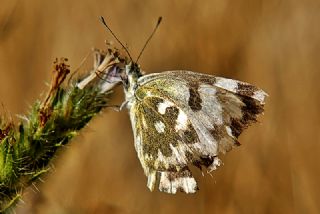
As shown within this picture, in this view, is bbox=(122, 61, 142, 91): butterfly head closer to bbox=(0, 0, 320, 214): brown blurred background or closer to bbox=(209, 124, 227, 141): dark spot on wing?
bbox=(209, 124, 227, 141): dark spot on wing

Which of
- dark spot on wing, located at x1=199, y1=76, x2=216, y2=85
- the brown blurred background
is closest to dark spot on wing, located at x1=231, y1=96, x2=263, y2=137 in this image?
dark spot on wing, located at x1=199, y1=76, x2=216, y2=85

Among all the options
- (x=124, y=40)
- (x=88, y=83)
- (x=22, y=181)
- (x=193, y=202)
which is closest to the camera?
(x=22, y=181)

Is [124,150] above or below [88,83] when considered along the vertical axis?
above

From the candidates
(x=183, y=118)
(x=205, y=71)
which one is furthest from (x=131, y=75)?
(x=205, y=71)

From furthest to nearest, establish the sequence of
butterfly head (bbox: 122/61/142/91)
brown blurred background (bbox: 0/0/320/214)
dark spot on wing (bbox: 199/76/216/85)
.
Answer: brown blurred background (bbox: 0/0/320/214) → butterfly head (bbox: 122/61/142/91) → dark spot on wing (bbox: 199/76/216/85)

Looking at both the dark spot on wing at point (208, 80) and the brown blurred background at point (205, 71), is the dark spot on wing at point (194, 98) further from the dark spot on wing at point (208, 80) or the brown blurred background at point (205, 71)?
the brown blurred background at point (205, 71)

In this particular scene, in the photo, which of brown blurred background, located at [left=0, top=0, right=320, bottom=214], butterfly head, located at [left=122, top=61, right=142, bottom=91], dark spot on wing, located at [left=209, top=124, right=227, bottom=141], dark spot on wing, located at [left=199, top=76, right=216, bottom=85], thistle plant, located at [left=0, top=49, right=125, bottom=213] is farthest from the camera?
brown blurred background, located at [left=0, top=0, right=320, bottom=214]

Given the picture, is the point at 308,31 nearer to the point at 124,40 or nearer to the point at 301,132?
the point at 301,132

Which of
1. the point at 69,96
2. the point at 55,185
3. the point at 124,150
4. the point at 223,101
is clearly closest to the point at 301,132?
the point at 124,150
